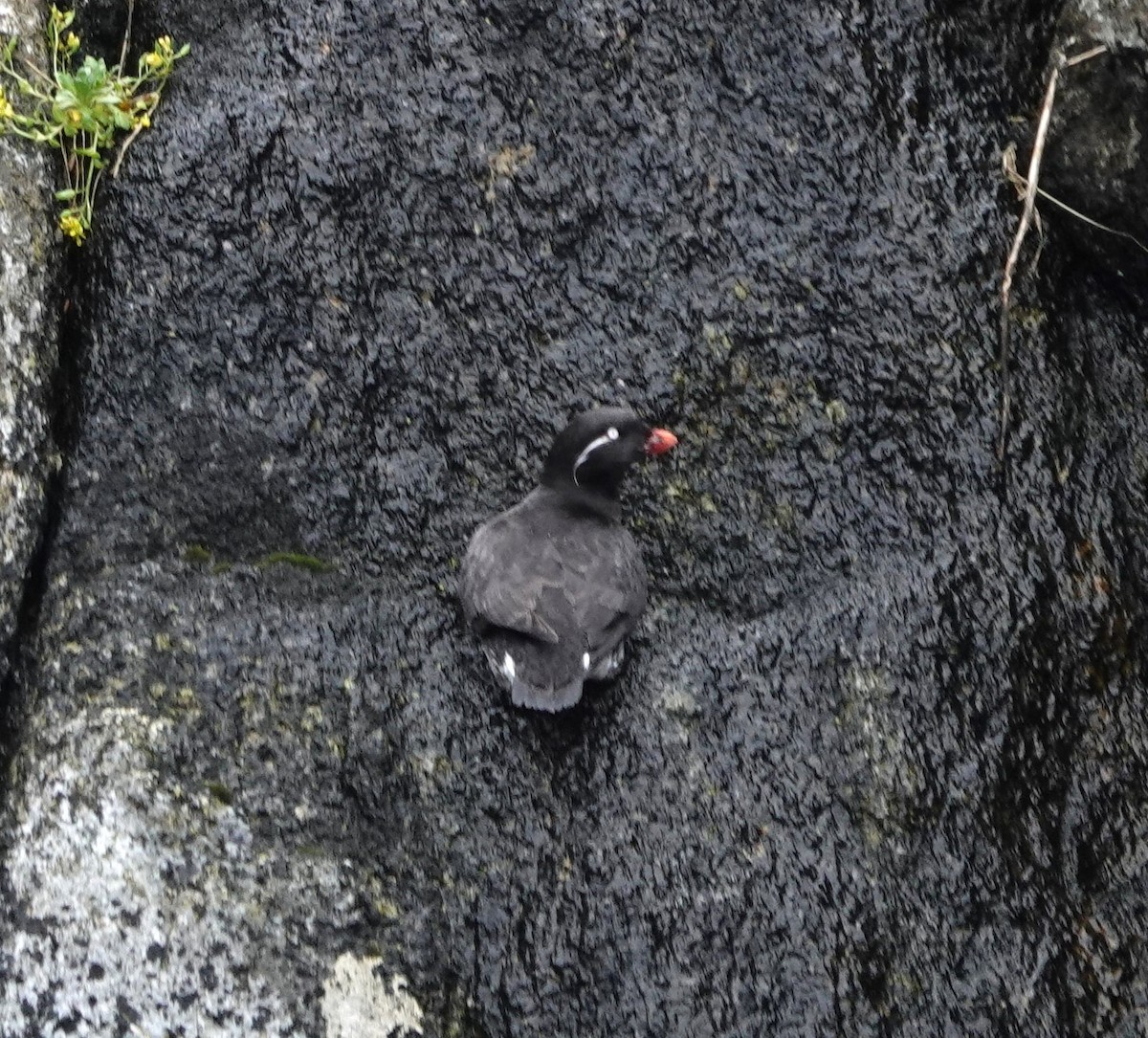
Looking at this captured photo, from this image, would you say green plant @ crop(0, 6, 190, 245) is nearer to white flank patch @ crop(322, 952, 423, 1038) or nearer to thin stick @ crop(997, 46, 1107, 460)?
white flank patch @ crop(322, 952, 423, 1038)

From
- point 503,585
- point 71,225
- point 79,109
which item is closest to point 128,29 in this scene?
point 79,109

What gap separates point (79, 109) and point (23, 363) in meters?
1.14

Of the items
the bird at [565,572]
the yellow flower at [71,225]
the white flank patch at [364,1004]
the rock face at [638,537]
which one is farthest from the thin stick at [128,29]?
the white flank patch at [364,1004]

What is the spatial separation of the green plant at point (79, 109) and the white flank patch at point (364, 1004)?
10.1 ft

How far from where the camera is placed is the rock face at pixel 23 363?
5.01m

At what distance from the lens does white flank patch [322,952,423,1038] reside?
440 centimetres

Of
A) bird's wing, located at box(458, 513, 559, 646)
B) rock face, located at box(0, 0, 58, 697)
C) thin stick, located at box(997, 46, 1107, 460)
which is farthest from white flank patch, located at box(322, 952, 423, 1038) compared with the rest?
thin stick, located at box(997, 46, 1107, 460)

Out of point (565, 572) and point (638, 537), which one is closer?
point (565, 572)

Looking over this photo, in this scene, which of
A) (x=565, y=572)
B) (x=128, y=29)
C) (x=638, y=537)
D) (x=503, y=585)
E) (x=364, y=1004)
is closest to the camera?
(x=364, y=1004)

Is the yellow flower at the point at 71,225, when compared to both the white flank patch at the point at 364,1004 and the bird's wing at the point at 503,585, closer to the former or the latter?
the bird's wing at the point at 503,585

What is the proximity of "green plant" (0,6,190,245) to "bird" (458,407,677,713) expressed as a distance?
2.14 meters

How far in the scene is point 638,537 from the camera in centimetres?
560

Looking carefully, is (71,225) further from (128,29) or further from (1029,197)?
(1029,197)

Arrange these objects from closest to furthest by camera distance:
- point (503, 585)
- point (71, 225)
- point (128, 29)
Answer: point (503, 585), point (71, 225), point (128, 29)
